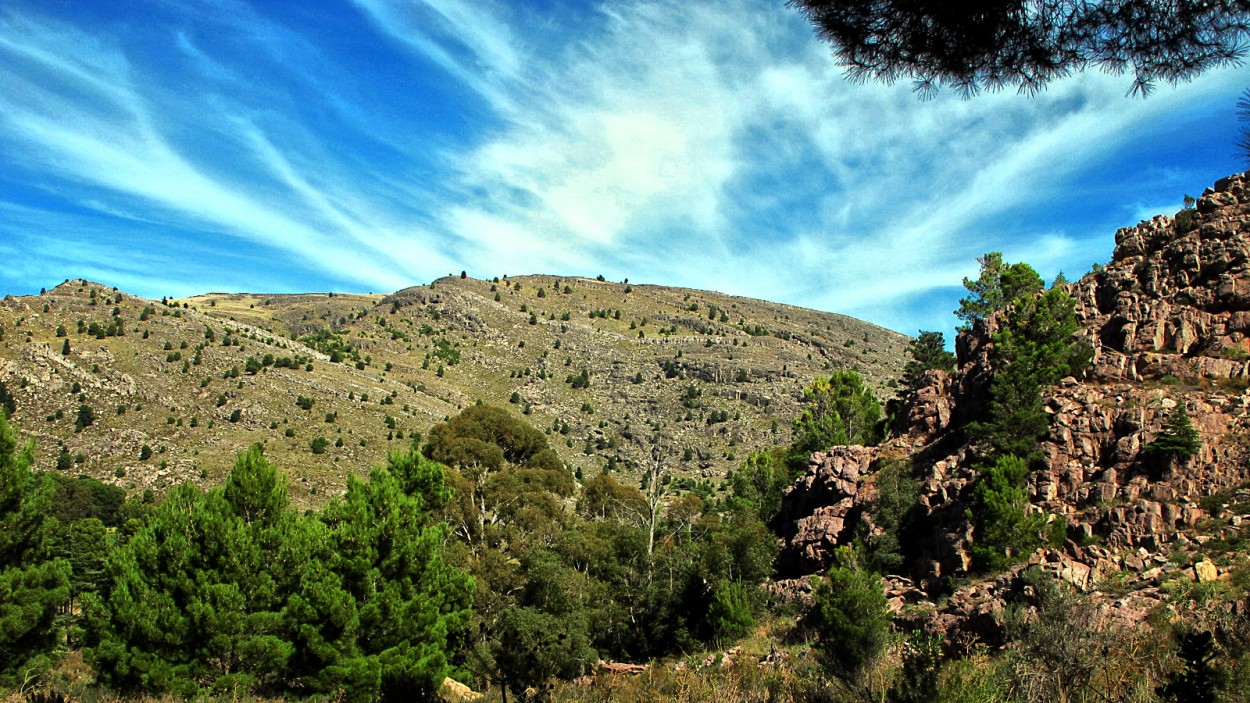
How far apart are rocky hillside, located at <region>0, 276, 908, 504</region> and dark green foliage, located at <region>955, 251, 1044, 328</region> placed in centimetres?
3451

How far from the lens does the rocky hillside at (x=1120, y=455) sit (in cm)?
2225

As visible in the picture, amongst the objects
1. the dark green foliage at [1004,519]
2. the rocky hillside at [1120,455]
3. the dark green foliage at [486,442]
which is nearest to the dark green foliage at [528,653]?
the rocky hillside at [1120,455]

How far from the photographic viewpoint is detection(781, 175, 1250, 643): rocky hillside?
2225 centimetres

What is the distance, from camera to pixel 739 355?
122 meters

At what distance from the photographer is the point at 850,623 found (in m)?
16.0

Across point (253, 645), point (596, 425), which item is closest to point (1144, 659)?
point (253, 645)

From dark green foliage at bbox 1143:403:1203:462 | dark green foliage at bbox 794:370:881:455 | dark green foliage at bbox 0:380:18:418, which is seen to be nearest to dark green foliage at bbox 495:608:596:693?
dark green foliage at bbox 1143:403:1203:462

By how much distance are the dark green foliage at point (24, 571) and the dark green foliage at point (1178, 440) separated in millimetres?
33643

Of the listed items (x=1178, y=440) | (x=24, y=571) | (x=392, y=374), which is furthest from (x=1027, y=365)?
(x=392, y=374)

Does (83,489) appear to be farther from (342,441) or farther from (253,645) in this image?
(253,645)

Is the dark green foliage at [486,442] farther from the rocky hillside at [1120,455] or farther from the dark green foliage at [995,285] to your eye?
the dark green foliage at [995,285]

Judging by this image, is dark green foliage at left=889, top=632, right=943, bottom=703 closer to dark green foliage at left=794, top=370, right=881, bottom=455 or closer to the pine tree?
the pine tree

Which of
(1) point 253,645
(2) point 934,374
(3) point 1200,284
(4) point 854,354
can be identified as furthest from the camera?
(4) point 854,354

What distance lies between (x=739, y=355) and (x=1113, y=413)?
9400 cm
